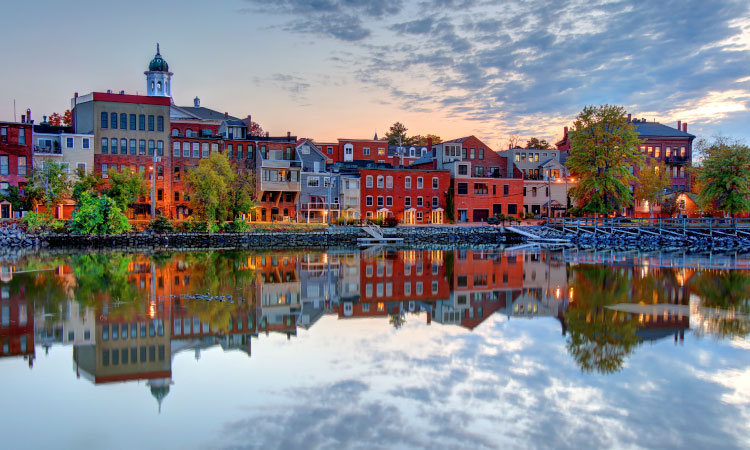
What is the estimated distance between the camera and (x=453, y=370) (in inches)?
583

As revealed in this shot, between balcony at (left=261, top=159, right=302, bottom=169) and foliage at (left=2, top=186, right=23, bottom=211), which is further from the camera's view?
balcony at (left=261, top=159, right=302, bottom=169)

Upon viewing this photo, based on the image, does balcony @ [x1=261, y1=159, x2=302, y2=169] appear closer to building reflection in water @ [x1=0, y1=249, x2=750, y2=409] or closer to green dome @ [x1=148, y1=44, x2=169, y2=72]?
green dome @ [x1=148, y1=44, x2=169, y2=72]

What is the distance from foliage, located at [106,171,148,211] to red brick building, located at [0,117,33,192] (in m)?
10.3

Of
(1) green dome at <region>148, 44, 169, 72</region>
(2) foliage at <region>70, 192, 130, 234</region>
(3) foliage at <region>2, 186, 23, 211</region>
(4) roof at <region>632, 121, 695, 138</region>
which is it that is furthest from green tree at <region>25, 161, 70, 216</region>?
(4) roof at <region>632, 121, 695, 138</region>

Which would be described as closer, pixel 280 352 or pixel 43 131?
pixel 280 352

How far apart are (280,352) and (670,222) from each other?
66.5m

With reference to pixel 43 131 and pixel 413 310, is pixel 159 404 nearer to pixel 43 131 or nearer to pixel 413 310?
pixel 413 310

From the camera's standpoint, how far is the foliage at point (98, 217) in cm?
6003

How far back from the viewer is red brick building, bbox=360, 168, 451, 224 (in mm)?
80688

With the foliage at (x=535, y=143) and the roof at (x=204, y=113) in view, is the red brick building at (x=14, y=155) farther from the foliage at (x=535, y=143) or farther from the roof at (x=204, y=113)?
the foliage at (x=535, y=143)

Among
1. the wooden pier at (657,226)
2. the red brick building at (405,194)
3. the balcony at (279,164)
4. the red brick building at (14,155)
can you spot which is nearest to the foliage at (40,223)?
the red brick building at (14,155)

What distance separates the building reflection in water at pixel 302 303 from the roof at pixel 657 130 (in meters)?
62.4

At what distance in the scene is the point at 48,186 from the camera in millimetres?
63438

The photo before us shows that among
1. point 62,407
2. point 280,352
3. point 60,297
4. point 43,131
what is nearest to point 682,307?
point 280,352
